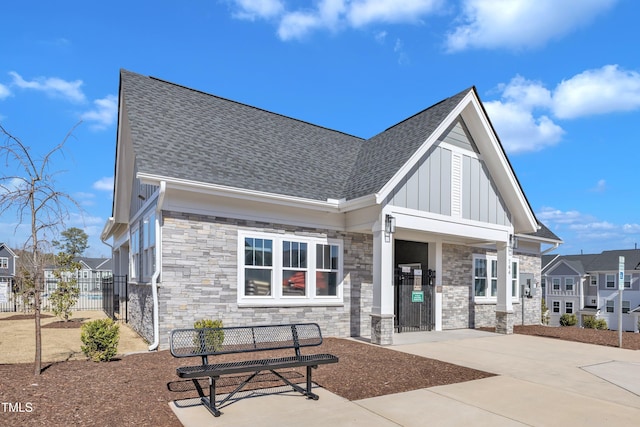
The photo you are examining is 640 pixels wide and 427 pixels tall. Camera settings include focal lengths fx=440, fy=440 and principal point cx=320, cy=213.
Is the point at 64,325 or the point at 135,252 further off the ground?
the point at 135,252

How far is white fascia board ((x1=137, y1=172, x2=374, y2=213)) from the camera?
9.68 metres

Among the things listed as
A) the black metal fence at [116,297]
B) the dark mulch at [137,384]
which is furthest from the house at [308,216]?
the black metal fence at [116,297]

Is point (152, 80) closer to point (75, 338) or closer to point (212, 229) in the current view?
point (212, 229)

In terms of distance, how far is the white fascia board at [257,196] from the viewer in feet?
31.8

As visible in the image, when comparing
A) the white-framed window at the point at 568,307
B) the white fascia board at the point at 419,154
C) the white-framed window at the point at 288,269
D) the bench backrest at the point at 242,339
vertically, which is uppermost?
the white fascia board at the point at 419,154

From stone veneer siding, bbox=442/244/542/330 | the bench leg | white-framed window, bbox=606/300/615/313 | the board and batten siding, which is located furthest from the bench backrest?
white-framed window, bbox=606/300/615/313

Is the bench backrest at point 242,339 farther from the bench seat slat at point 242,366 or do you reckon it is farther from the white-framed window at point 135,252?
the white-framed window at point 135,252

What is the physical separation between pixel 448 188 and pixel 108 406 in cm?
1041

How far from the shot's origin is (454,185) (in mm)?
13273

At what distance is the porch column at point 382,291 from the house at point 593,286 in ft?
162

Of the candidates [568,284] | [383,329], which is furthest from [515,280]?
[568,284]

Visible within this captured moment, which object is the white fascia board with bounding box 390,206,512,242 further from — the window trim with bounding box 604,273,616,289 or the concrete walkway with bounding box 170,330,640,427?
the window trim with bounding box 604,273,616,289

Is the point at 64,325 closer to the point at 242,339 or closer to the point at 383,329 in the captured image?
the point at 242,339

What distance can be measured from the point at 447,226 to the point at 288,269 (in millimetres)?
4838
